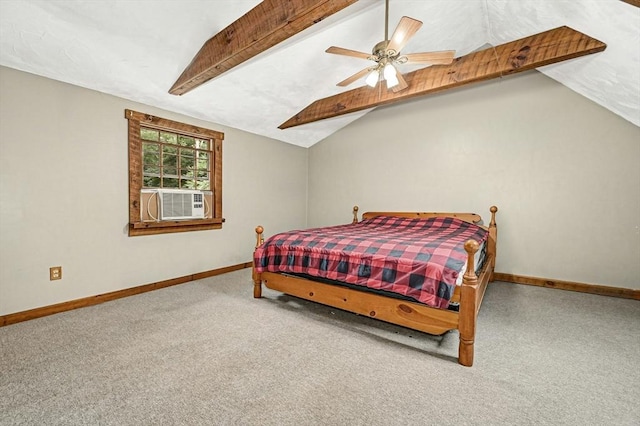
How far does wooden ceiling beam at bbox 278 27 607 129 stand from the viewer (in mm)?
2488

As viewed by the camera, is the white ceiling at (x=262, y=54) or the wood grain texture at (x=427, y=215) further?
the wood grain texture at (x=427, y=215)

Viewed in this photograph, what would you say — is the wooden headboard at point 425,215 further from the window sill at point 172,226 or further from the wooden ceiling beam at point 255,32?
the wooden ceiling beam at point 255,32

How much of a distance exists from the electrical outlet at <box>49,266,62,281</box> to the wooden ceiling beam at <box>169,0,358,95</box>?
6.81 feet

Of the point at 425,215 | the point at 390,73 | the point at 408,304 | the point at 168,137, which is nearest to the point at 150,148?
the point at 168,137

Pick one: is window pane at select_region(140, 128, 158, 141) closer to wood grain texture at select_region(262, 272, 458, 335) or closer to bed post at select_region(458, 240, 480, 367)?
wood grain texture at select_region(262, 272, 458, 335)

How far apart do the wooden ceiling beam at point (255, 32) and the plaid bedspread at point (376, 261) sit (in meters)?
1.66

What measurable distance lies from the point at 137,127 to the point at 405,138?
3.56m

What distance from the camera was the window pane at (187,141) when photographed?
3.45 m

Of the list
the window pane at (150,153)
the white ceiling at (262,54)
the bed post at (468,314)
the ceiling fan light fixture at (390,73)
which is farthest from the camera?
the window pane at (150,153)

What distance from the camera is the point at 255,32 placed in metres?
2.07

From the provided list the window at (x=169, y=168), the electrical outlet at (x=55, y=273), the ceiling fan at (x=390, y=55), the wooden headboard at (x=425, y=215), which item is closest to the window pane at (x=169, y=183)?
the window at (x=169, y=168)

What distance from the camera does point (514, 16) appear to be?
261 cm

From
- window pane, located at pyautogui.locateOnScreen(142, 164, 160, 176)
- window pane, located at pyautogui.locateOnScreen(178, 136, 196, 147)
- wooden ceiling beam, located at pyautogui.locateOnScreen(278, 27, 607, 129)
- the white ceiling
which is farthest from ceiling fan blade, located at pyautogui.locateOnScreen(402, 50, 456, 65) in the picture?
window pane, located at pyautogui.locateOnScreen(142, 164, 160, 176)

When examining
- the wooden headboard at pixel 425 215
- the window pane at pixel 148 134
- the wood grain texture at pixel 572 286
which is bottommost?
the wood grain texture at pixel 572 286
